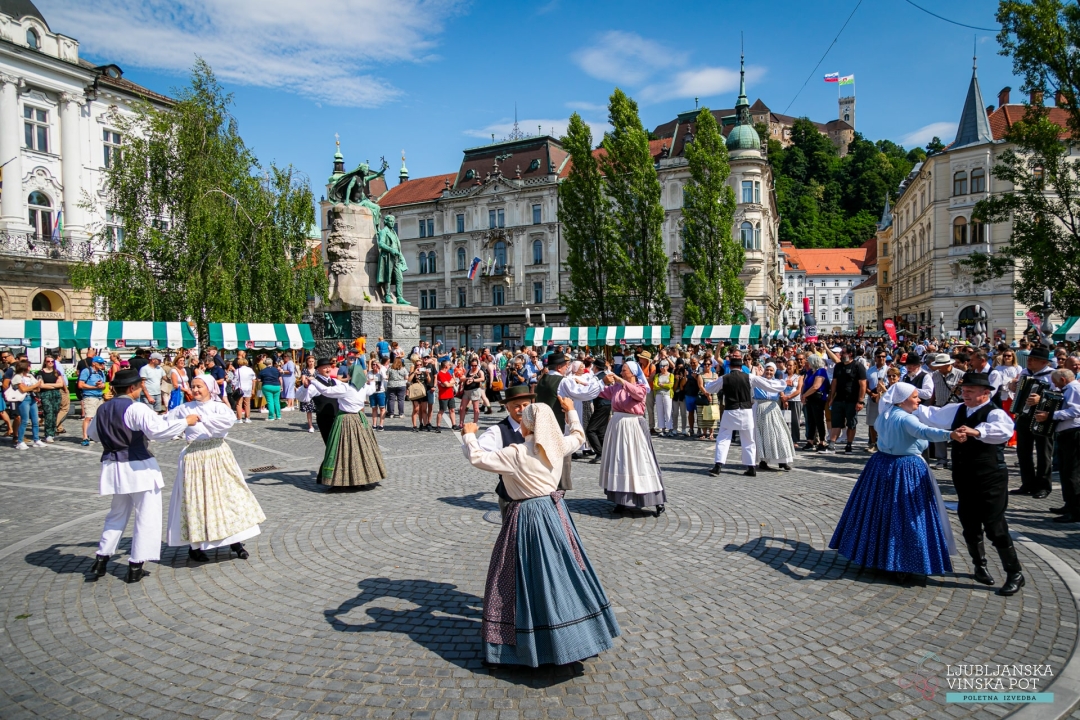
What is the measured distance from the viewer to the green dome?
54469 millimetres

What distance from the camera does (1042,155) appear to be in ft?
59.1

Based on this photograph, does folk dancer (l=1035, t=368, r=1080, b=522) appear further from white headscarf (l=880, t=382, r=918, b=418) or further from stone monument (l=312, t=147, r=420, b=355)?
stone monument (l=312, t=147, r=420, b=355)

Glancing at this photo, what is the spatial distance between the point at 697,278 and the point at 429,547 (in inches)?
1323

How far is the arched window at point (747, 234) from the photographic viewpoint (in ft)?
178

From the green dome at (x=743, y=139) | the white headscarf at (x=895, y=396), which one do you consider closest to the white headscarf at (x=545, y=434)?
the white headscarf at (x=895, y=396)

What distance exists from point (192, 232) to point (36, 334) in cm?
781

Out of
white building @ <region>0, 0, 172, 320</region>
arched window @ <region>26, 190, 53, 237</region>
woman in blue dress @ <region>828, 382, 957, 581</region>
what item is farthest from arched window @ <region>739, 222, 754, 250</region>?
woman in blue dress @ <region>828, 382, 957, 581</region>

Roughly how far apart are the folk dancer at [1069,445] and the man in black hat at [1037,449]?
57 cm

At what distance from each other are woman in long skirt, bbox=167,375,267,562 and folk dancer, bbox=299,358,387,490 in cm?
283

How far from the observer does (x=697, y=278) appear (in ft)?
124

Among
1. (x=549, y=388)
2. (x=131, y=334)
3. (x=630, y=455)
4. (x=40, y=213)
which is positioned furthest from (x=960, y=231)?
(x=40, y=213)

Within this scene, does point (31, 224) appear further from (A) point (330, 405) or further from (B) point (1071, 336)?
(B) point (1071, 336)

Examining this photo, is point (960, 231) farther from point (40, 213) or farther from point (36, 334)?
point (40, 213)

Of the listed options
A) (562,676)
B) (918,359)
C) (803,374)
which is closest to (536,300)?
(803,374)
